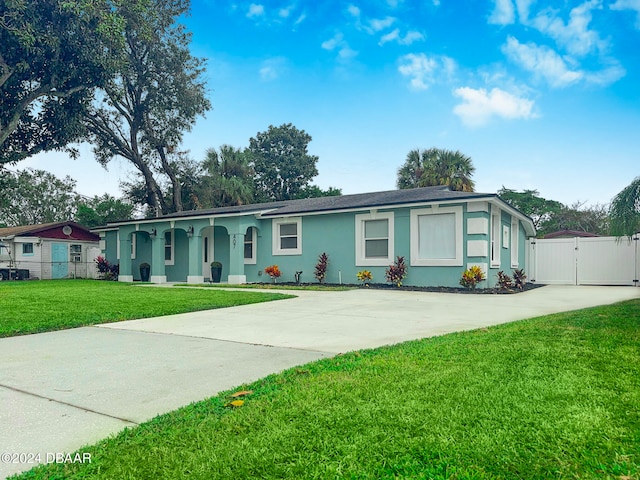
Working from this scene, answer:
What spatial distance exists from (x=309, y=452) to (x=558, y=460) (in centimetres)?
116

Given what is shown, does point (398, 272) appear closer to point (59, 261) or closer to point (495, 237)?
point (495, 237)

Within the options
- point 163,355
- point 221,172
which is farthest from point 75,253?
point 163,355

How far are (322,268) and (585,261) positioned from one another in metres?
10.3

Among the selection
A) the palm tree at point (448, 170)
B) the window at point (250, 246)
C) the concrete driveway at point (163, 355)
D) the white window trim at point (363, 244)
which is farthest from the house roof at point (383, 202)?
the concrete driveway at point (163, 355)

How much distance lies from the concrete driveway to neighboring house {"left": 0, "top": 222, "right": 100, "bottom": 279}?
21.8 meters

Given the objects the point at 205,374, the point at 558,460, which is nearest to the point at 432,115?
the point at 205,374

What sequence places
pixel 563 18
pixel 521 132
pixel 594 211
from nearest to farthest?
pixel 563 18 → pixel 521 132 → pixel 594 211

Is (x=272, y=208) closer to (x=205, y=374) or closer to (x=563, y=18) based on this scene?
(x=563, y=18)

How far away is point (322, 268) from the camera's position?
51.9 ft

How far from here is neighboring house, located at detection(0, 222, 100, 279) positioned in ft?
84.5

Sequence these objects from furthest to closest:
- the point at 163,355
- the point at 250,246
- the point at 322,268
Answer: the point at 250,246 → the point at 322,268 → the point at 163,355

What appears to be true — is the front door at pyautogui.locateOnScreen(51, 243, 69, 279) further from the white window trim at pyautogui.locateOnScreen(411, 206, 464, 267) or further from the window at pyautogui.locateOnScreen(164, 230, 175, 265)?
the white window trim at pyautogui.locateOnScreen(411, 206, 464, 267)

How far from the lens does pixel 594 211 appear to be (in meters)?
33.5

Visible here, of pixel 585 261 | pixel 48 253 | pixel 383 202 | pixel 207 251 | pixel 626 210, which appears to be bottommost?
pixel 585 261
